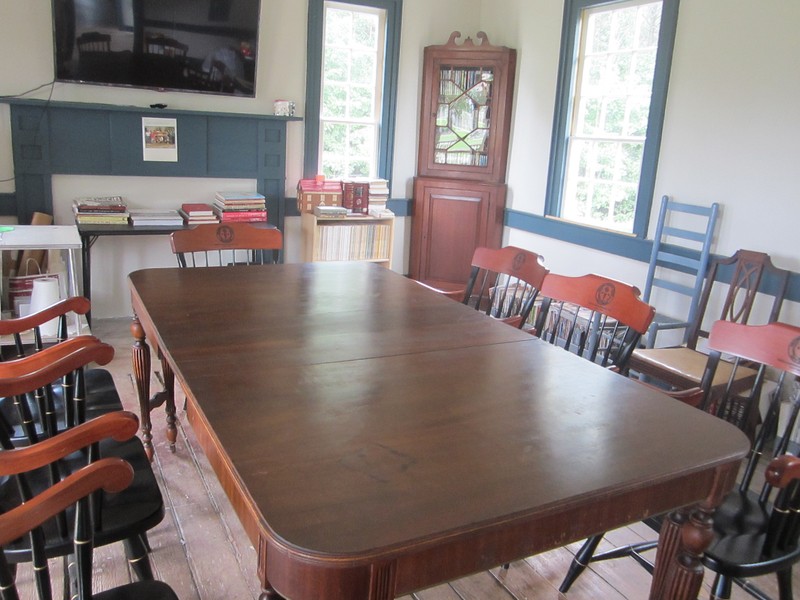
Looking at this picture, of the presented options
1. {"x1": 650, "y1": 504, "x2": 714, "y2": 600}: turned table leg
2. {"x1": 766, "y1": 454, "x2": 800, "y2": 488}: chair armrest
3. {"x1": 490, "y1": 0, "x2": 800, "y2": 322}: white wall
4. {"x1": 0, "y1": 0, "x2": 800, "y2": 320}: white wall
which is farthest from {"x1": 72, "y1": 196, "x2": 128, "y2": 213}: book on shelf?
{"x1": 766, "y1": 454, "x2": 800, "y2": 488}: chair armrest

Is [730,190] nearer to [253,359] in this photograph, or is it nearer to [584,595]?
[584,595]

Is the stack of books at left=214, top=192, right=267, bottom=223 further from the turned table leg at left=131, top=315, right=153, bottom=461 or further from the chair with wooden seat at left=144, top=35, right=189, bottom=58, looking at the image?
the turned table leg at left=131, top=315, right=153, bottom=461

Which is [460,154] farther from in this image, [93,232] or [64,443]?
[64,443]

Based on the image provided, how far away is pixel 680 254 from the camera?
3.78 m

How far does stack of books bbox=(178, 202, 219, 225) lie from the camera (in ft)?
14.2

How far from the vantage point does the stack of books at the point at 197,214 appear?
4.33 m

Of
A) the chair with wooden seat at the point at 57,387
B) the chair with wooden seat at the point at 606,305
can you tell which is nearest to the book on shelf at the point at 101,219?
the chair with wooden seat at the point at 57,387

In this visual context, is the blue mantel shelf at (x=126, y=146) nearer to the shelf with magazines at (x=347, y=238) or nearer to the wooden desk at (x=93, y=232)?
the shelf with magazines at (x=347, y=238)

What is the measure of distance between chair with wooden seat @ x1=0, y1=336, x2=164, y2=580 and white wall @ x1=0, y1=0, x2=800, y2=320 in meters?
3.09

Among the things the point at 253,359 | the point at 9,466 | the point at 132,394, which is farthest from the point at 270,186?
the point at 9,466

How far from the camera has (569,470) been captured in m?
1.23

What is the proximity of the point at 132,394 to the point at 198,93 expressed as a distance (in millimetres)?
2202

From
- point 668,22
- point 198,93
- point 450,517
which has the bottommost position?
point 450,517

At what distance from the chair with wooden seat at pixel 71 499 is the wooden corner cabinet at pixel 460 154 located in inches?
163
